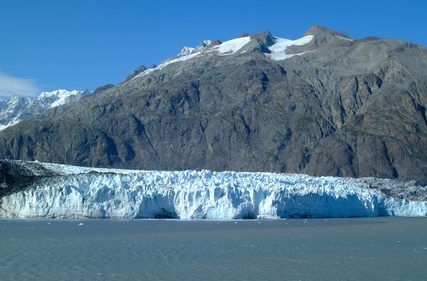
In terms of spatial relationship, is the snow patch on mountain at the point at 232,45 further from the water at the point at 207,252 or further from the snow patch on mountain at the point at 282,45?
the water at the point at 207,252

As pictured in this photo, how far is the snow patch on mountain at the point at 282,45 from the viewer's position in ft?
524

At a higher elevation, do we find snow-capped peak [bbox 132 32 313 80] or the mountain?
snow-capped peak [bbox 132 32 313 80]

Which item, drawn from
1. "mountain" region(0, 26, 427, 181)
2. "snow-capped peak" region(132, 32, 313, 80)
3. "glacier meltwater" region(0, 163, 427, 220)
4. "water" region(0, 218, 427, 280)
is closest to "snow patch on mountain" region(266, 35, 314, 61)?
"snow-capped peak" region(132, 32, 313, 80)

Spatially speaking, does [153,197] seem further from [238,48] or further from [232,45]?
[232,45]

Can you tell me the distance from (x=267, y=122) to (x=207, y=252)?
109434 millimetres

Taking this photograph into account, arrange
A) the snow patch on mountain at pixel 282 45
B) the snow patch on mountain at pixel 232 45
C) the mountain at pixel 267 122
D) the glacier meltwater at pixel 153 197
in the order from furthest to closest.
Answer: the snow patch on mountain at pixel 232 45, the snow patch on mountain at pixel 282 45, the mountain at pixel 267 122, the glacier meltwater at pixel 153 197

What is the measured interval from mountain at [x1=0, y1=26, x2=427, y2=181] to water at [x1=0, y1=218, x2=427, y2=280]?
85.8 metres

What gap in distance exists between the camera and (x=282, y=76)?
472ft

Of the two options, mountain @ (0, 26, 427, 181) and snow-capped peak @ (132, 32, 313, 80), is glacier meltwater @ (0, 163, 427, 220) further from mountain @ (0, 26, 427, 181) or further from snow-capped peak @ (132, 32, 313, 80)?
snow-capped peak @ (132, 32, 313, 80)

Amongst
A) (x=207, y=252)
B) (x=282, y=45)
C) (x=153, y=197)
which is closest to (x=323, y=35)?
(x=282, y=45)

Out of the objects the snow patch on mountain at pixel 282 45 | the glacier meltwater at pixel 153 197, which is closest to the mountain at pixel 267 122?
the snow patch on mountain at pixel 282 45

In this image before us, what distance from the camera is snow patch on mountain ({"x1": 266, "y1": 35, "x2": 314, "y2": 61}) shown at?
524ft

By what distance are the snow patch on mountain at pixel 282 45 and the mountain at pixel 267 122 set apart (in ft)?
32.0

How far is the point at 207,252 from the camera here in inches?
870
